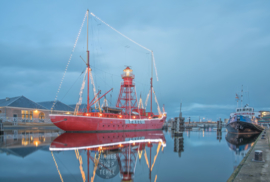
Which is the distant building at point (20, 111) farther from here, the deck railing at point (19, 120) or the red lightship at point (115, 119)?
the red lightship at point (115, 119)

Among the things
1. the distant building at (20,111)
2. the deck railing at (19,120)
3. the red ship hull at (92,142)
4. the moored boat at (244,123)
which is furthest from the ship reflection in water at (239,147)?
the deck railing at (19,120)

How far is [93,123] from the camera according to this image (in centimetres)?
3334

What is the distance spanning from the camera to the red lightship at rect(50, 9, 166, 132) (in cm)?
3128

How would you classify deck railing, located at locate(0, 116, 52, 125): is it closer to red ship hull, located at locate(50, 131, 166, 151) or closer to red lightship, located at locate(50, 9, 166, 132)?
red lightship, located at locate(50, 9, 166, 132)

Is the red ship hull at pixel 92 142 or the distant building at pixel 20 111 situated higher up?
the distant building at pixel 20 111

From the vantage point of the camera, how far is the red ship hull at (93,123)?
30.7 metres

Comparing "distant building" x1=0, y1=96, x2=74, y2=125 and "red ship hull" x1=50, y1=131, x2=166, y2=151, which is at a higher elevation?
"distant building" x1=0, y1=96, x2=74, y2=125

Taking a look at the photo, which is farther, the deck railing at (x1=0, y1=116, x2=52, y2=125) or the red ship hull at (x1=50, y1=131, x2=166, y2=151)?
the deck railing at (x1=0, y1=116, x2=52, y2=125)

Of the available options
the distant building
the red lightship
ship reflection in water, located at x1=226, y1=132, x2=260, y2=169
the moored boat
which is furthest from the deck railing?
the moored boat

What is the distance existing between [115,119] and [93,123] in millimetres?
4946

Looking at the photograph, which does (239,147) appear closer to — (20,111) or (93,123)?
(93,123)

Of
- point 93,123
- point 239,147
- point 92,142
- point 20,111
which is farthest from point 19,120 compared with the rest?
Answer: point 239,147

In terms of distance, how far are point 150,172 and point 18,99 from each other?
43788 millimetres

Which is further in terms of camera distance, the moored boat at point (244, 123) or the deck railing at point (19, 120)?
the moored boat at point (244, 123)
